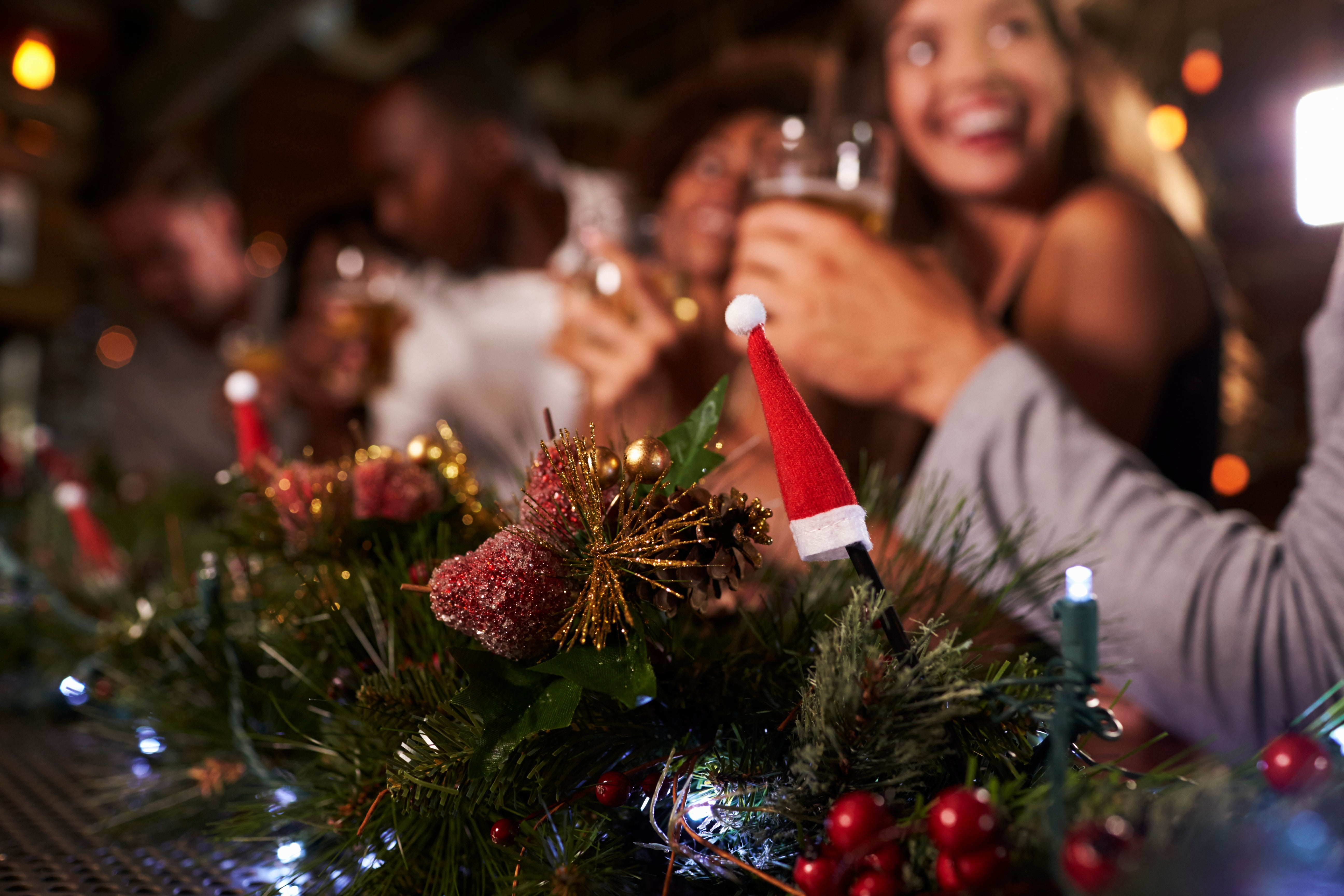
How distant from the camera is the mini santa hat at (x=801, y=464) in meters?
0.26

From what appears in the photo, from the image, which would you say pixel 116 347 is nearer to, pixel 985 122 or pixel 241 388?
pixel 241 388

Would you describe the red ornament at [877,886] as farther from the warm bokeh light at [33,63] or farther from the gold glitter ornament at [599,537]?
the warm bokeh light at [33,63]

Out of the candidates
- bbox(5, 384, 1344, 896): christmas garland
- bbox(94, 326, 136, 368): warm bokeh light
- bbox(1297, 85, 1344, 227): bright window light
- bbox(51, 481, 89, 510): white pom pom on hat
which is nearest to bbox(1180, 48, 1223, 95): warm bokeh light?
bbox(1297, 85, 1344, 227): bright window light

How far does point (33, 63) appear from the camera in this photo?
1577 mm

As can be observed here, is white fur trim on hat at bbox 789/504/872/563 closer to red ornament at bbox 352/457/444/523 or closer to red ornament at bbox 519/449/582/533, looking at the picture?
red ornament at bbox 519/449/582/533

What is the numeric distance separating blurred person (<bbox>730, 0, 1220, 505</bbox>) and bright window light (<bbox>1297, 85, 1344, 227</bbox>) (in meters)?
0.07

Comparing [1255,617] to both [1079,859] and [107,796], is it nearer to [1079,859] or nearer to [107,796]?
[1079,859]

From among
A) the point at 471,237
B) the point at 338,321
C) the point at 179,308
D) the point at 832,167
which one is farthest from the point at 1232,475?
the point at 179,308

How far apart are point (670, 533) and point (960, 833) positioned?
12 cm

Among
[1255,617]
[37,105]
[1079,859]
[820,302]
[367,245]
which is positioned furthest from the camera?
[37,105]

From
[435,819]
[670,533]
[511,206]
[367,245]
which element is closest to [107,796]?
[435,819]

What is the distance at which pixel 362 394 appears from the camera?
50.1 inches

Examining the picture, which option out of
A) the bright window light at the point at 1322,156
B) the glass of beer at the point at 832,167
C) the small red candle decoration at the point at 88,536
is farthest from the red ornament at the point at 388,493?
the bright window light at the point at 1322,156

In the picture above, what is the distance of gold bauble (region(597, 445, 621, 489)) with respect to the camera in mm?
303
